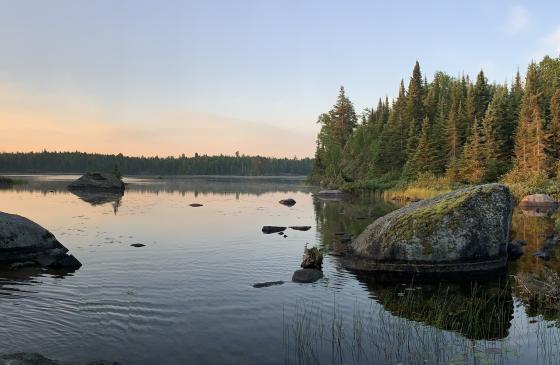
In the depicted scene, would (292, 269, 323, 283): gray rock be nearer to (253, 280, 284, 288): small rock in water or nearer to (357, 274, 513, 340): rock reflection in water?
(253, 280, 284, 288): small rock in water

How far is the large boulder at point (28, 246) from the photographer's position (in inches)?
752

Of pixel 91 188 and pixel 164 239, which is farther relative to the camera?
pixel 91 188

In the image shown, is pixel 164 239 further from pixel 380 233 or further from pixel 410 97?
pixel 410 97

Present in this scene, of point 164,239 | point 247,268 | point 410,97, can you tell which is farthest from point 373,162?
point 247,268

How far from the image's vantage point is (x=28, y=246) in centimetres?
2066

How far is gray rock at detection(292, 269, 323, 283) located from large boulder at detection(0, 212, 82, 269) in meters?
9.35

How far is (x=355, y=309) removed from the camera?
1345cm

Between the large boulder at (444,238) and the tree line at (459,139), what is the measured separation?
47015 millimetres

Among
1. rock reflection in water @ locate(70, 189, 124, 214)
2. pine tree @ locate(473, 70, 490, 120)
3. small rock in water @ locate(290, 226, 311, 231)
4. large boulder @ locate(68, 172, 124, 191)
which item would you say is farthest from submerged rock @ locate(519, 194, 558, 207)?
large boulder @ locate(68, 172, 124, 191)

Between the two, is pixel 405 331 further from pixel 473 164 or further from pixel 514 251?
pixel 473 164

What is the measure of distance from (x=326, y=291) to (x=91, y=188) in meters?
75.4

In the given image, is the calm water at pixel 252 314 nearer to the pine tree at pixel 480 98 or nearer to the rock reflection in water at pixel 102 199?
the rock reflection in water at pixel 102 199

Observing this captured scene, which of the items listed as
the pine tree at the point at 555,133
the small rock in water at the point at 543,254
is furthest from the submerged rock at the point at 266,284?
the pine tree at the point at 555,133

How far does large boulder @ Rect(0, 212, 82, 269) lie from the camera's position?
19.1m
